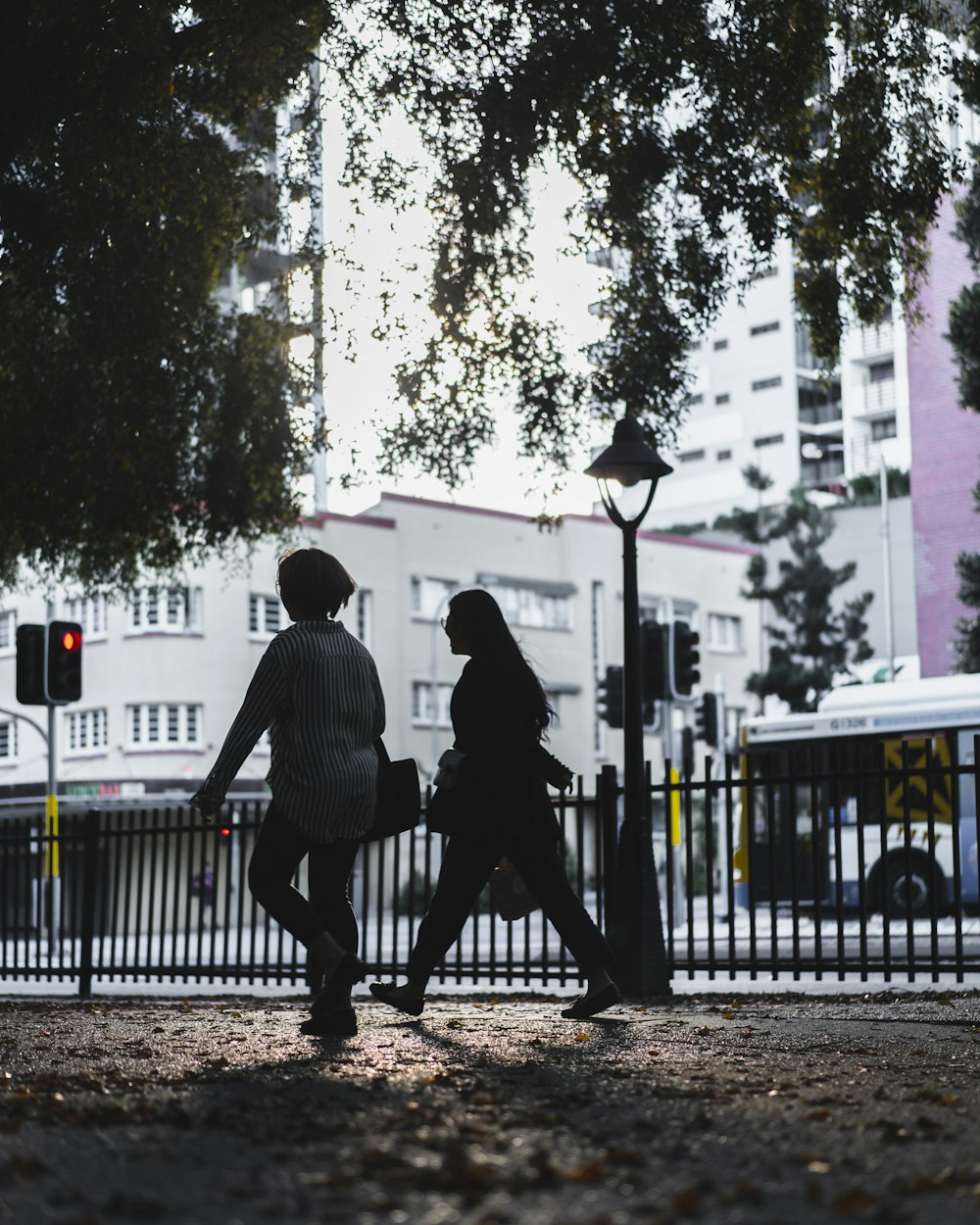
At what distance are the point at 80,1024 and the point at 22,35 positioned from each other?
5451mm

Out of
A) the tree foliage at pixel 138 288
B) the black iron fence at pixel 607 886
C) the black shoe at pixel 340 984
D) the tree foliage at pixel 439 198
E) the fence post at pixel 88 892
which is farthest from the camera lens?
the fence post at pixel 88 892

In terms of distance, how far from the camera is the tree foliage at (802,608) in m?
41.8

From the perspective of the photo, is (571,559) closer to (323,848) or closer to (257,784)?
(257,784)

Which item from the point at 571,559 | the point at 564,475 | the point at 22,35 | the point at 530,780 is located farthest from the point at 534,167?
the point at 571,559

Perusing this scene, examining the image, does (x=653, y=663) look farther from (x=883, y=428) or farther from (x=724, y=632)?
(x=883, y=428)

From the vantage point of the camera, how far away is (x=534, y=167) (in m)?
12.9

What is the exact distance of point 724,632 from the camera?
6091 cm

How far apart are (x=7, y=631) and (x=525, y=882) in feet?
142

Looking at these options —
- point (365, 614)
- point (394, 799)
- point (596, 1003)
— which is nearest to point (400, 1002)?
point (596, 1003)

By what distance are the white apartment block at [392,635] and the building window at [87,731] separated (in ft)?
0.13

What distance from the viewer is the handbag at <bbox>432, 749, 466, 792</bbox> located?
24.7ft

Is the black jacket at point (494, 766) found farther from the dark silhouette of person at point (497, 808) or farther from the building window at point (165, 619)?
the building window at point (165, 619)

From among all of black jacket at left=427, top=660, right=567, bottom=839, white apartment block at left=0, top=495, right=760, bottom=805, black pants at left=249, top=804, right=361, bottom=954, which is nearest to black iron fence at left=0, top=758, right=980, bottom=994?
black jacket at left=427, top=660, right=567, bottom=839

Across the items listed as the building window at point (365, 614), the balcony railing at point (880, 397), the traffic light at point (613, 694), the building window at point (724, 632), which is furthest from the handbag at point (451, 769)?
the balcony railing at point (880, 397)
